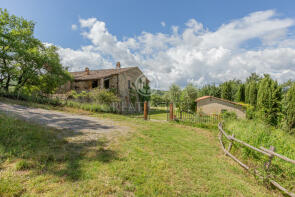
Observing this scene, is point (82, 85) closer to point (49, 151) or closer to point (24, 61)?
point (24, 61)

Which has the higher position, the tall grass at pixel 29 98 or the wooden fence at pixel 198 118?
the tall grass at pixel 29 98

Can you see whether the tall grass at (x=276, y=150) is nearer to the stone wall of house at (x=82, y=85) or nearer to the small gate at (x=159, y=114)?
the small gate at (x=159, y=114)

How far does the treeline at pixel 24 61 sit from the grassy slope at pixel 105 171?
10789 mm

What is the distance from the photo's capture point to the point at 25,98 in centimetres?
1205

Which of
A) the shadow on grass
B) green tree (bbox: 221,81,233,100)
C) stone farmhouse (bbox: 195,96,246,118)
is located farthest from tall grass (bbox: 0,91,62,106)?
green tree (bbox: 221,81,233,100)

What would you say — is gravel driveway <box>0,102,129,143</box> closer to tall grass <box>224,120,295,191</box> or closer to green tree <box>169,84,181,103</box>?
tall grass <box>224,120,295,191</box>

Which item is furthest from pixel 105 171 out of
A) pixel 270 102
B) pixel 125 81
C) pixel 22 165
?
pixel 125 81

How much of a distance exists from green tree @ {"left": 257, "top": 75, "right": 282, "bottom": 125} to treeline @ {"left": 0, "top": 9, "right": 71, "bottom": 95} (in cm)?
1954

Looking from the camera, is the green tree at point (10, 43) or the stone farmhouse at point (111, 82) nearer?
the green tree at point (10, 43)

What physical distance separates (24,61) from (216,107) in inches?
901

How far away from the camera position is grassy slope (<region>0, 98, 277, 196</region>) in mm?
2416

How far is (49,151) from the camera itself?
3.53 metres

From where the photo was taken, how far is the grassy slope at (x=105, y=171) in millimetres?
2416

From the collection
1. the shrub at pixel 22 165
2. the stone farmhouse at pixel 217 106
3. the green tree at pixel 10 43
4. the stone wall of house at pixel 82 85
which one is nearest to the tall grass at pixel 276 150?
the shrub at pixel 22 165
